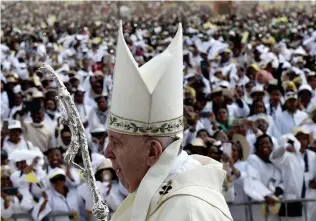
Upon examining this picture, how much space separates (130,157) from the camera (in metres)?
2.71

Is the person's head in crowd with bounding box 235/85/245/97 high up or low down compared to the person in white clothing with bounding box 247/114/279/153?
down

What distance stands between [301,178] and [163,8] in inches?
1466

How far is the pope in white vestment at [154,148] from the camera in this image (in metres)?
2.69

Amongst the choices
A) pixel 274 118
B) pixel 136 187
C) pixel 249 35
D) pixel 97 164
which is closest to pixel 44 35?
pixel 249 35

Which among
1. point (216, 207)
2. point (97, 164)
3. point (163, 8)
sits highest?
point (216, 207)

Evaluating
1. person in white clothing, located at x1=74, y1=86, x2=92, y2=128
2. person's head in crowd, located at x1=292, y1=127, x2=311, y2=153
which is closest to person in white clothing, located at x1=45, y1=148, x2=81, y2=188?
person's head in crowd, located at x1=292, y1=127, x2=311, y2=153

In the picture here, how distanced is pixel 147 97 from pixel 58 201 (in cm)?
404

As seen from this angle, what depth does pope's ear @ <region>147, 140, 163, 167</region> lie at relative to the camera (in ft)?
8.94

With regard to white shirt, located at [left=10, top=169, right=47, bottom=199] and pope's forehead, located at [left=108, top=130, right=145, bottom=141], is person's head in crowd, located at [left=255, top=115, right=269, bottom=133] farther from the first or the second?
pope's forehead, located at [left=108, top=130, right=145, bottom=141]

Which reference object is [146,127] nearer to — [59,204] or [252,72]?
[59,204]

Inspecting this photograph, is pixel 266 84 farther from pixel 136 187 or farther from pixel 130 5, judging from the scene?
pixel 130 5

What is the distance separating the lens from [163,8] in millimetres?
44031

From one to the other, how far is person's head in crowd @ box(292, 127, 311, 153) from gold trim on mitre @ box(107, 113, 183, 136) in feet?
16.5

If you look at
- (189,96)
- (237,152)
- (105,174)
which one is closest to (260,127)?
(237,152)
